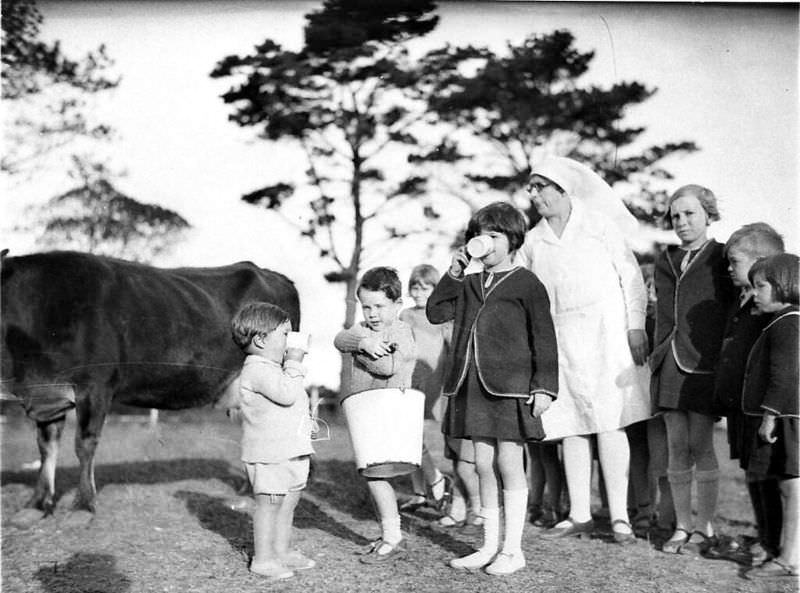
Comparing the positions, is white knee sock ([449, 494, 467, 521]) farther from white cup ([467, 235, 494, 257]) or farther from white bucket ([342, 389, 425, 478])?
white cup ([467, 235, 494, 257])

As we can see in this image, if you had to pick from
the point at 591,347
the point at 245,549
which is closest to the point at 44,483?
the point at 245,549

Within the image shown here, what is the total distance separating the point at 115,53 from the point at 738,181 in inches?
125

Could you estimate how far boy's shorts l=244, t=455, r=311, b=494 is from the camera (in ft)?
12.0

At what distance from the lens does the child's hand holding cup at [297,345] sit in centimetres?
364

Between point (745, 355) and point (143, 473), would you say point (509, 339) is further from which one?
point (143, 473)

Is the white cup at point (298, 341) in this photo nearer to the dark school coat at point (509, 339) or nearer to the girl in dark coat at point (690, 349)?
the dark school coat at point (509, 339)

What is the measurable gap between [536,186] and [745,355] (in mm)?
1368

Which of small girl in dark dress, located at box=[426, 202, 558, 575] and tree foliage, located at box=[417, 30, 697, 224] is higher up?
tree foliage, located at box=[417, 30, 697, 224]

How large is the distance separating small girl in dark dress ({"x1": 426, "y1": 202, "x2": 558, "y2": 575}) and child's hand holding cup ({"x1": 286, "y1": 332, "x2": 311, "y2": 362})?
67 centimetres

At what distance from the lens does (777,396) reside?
140 inches

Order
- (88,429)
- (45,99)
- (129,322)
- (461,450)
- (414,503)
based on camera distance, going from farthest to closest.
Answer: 1. (129,322)
2. (414,503)
3. (88,429)
4. (461,450)
5. (45,99)

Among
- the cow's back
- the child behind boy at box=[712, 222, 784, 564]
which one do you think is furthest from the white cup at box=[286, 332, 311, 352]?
the cow's back

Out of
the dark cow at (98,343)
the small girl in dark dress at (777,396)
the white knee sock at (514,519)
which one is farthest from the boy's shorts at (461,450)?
the dark cow at (98,343)

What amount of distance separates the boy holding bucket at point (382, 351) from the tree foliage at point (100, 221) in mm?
1294
